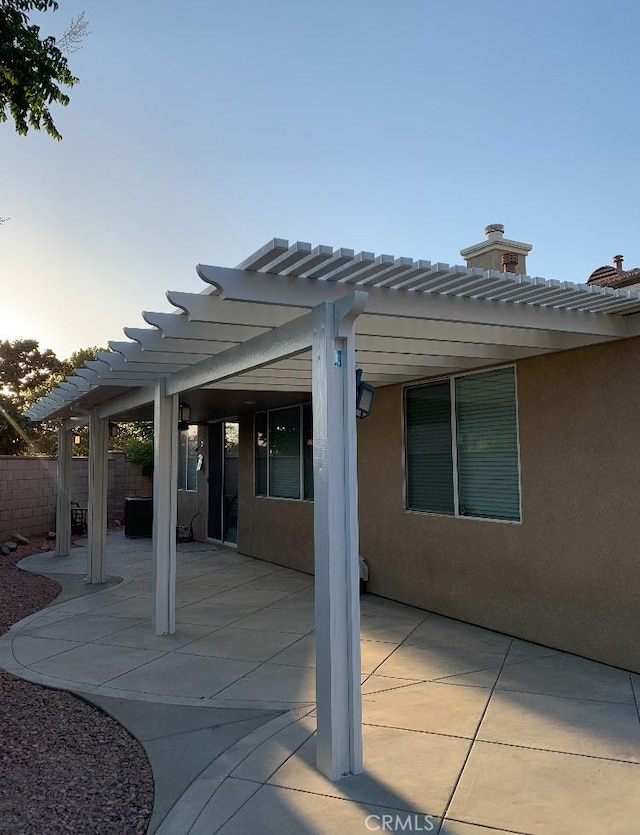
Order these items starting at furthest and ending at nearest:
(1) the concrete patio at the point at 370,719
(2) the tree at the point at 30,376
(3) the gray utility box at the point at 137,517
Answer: (2) the tree at the point at 30,376, (3) the gray utility box at the point at 137,517, (1) the concrete patio at the point at 370,719

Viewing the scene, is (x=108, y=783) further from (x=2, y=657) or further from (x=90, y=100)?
(x=90, y=100)

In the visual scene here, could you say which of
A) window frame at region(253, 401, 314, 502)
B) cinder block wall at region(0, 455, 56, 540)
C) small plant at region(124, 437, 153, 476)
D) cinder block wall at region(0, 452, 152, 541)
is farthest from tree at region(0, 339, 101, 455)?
window frame at region(253, 401, 314, 502)

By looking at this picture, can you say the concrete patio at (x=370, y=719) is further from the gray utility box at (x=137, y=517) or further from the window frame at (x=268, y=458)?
the gray utility box at (x=137, y=517)

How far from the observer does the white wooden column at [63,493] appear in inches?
449

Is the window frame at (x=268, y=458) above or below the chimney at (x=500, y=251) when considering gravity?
below

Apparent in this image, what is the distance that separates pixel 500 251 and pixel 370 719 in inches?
217

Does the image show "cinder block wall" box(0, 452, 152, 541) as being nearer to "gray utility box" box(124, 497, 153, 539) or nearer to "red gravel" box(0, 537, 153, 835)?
"gray utility box" box(124, 497, 153, 539)

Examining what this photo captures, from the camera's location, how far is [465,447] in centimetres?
638

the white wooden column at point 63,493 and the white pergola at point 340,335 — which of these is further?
the white wooden column at point 63,493

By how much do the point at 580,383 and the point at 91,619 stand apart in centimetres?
561

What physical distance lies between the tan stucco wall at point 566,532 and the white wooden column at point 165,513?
2.79 meters

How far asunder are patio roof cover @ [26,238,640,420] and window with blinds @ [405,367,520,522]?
1.11 feet

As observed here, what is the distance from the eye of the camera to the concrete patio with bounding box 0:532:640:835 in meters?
2.80

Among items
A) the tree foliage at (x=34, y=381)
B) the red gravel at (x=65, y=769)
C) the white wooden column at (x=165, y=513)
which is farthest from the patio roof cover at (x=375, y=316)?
the tree foliage at (x=34, y=381)
